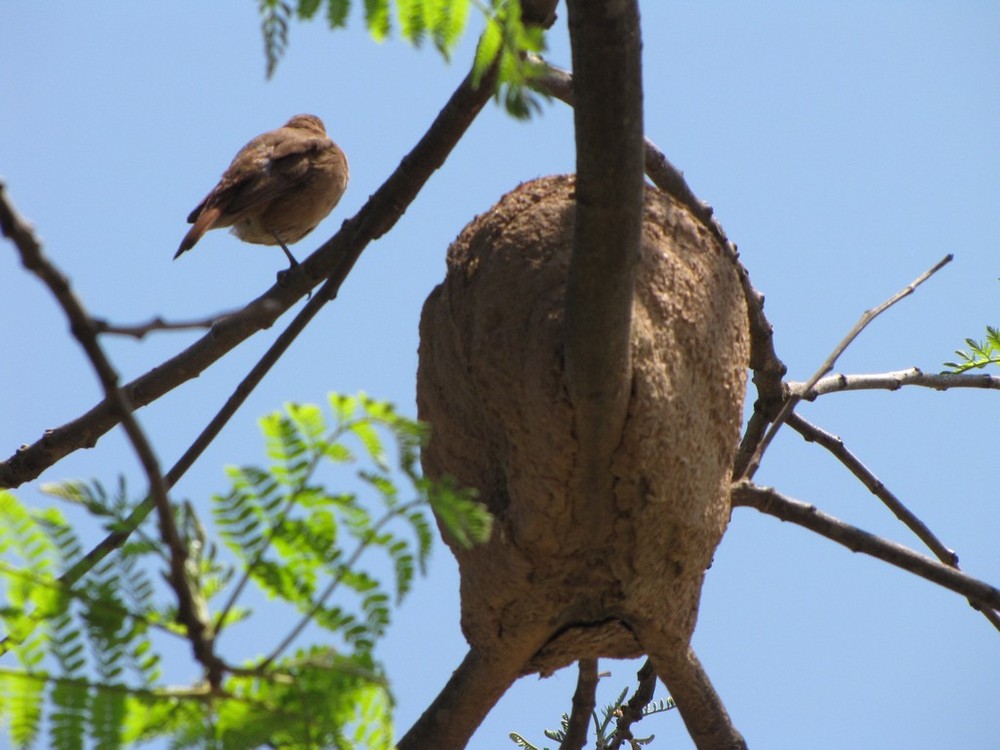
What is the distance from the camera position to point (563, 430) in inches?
135

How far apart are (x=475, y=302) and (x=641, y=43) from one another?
134cm

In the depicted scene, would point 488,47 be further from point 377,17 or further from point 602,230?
point 602,230

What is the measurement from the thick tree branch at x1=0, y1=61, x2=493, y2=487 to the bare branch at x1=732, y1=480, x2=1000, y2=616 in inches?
69.6

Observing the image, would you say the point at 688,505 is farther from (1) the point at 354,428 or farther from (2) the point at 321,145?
(2) the point at 321,145

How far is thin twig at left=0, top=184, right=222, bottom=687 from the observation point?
161 cm

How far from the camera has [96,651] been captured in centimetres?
200

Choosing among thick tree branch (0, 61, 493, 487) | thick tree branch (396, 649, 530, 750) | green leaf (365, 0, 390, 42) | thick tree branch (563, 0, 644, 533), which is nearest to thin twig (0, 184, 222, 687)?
green leaf (365, 0, 390, 42)

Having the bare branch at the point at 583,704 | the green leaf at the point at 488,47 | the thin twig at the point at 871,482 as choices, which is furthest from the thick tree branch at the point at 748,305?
the green leaf at the point at 488,47

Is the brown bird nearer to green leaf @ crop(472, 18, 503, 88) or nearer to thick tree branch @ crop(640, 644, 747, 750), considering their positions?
thick tree branch @ crop(640, 644, 747, 750)

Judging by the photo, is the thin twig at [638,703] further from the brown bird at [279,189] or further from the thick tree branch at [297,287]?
the brown bird at [279,189]

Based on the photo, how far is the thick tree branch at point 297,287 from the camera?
4453mm

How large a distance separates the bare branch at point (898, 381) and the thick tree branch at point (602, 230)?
1.94 metres

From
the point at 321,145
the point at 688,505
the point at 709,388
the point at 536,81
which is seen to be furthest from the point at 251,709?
the point at 321,145

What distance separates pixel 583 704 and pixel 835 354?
176 centimetres
